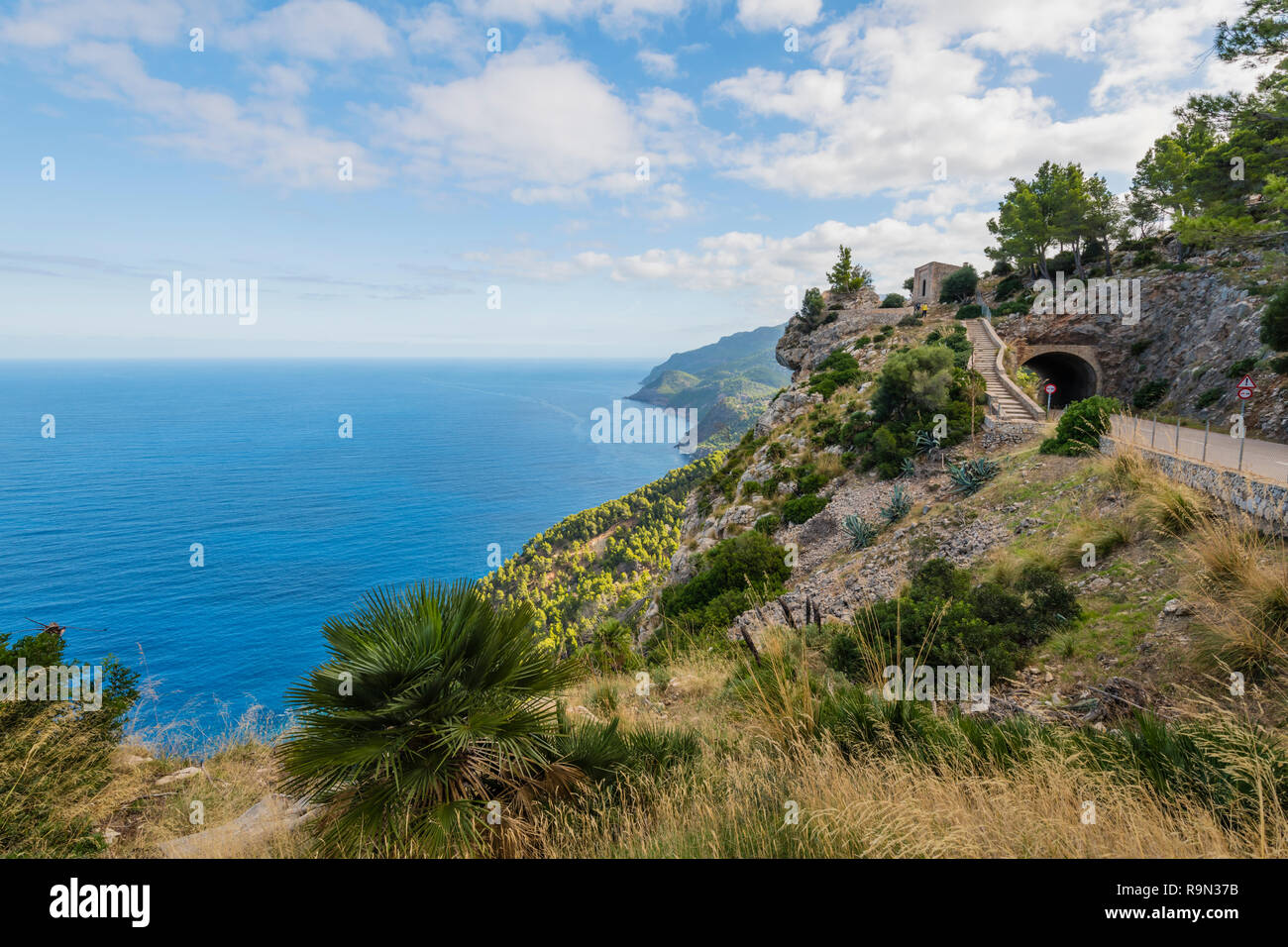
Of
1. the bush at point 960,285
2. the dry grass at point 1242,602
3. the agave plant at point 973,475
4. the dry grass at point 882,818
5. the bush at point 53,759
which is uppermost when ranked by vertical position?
the bush at point 960,285

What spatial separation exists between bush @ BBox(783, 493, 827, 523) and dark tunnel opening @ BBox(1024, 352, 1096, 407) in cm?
1637

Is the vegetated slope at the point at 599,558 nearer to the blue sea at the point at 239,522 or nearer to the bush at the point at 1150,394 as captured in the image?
the blue sea at the point at 239,522

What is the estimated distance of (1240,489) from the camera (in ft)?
26.0

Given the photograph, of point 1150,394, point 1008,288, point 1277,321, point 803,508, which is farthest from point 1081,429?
point 1008,288

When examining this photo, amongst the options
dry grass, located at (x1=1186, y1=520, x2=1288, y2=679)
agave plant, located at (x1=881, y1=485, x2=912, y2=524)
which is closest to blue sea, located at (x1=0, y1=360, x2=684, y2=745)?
dry grass, located at (x1=1186, y1=520, x2=1288, y2=679)

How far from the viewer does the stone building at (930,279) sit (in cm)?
3972

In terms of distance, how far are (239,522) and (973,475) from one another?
124 meters

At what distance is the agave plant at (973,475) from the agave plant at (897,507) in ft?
3.97

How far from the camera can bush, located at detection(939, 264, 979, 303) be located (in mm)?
38094

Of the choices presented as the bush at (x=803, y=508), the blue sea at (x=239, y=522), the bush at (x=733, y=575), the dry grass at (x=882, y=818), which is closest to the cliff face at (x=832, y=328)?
the bush at (x=803, y=508)

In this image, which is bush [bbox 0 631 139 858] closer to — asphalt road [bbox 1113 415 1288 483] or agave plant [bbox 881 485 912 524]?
asphalt road [bbox 1113 415 1288 483]

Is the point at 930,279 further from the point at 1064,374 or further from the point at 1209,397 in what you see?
the point at 1209,397
